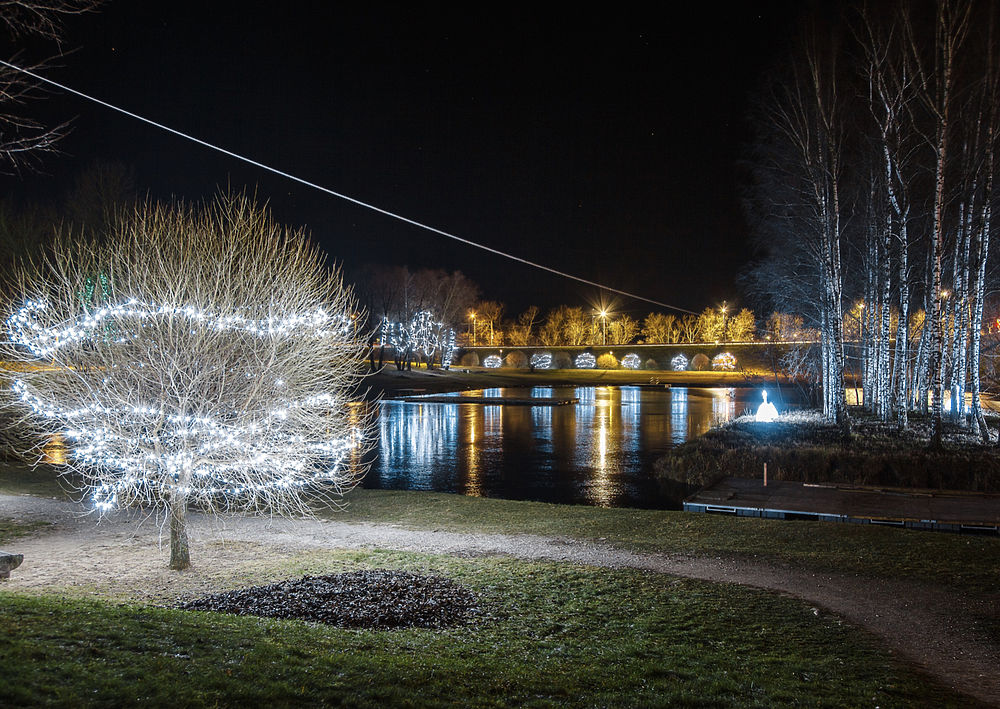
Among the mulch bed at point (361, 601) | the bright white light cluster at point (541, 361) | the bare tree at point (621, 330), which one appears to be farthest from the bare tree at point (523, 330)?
the mulch bed at point (361, 601)

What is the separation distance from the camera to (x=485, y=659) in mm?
6535

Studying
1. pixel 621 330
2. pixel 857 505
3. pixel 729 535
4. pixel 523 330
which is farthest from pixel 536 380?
pixel 621 330

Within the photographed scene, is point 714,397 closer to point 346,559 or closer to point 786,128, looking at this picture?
point 786,128

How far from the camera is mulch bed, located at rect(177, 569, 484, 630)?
26.1 ft

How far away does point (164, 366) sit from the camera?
969 cm

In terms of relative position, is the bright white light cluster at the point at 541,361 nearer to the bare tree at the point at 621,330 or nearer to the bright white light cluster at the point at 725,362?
the bright white light cluster at the point at 725,362

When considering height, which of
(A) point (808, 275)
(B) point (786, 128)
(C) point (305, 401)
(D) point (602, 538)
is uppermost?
(B) point (786, 128)

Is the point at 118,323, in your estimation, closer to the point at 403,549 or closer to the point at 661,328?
the point at 403,549

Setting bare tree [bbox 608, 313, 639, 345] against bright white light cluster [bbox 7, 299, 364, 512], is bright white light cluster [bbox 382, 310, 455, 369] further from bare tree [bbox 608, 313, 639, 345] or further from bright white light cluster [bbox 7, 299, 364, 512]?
bare tree [bbox 608, 313, 639, 345]

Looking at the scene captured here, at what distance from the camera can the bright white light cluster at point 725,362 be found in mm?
96669

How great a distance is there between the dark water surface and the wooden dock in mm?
1620

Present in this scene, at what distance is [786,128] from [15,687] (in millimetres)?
28676

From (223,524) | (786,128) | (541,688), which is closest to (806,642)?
(541,688)

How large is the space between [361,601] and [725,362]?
307 feet
